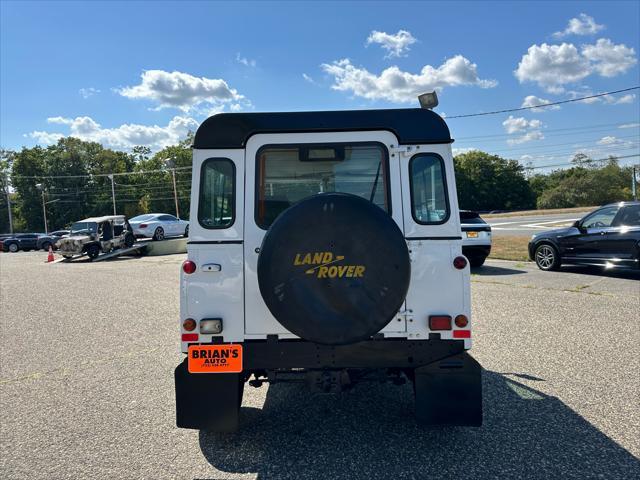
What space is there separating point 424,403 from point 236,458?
1413mm

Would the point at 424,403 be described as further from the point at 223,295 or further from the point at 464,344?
the point at 223,295

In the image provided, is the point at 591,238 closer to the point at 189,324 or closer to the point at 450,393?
the point at 450,393

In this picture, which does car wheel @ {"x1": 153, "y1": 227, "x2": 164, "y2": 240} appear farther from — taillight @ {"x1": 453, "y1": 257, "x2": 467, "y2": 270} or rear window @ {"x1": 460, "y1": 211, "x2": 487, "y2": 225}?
taillight @ {"x1": 453, "y1": 257, "x2": 467, "y2": 270}

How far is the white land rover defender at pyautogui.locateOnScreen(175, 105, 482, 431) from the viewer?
270 cm

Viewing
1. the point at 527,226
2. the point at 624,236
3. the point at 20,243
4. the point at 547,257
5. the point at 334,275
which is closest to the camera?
the point at 334,275

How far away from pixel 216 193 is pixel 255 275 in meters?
0.70

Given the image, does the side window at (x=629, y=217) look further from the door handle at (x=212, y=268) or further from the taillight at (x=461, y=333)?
the door handle at (x=212, y=268)

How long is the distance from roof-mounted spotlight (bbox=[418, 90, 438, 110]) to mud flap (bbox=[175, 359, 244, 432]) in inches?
108

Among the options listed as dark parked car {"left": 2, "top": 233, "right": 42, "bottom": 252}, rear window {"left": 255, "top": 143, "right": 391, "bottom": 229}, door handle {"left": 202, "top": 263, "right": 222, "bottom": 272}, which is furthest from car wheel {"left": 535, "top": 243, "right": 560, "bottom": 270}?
dark parked car {"left": 2, "top": 233, "right": 42, "bottom": 252}

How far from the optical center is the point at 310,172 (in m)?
3.29

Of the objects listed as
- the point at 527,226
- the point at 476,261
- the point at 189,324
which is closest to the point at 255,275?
the point at 189,324

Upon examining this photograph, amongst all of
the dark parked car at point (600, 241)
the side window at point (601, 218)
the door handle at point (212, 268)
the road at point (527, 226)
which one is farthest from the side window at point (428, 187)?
the road at point (527, 226)

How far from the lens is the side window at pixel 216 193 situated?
3.19 meters

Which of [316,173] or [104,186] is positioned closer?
[316,173]
